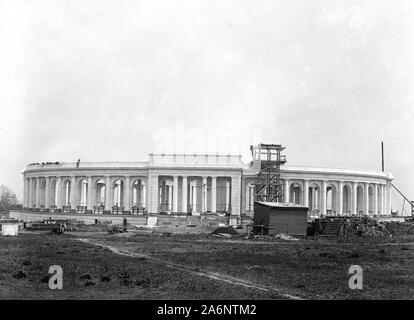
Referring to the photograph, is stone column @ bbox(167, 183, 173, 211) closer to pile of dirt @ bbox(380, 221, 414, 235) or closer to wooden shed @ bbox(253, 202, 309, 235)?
pile of dirt @ bbox(380, 221, 414, 235)

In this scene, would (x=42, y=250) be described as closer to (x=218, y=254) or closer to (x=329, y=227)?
(x=218, y=254)

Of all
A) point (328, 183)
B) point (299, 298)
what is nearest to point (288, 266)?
point (299, 298)

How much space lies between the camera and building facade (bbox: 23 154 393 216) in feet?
288

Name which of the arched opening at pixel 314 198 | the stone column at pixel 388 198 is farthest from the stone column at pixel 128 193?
the stone column at pixel 388 198

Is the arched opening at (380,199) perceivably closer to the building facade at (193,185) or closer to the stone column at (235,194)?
the building facade at (193,185)

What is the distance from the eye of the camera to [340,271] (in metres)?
24.6

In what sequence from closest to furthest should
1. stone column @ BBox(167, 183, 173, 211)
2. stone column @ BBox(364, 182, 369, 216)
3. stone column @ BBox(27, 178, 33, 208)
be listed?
stone column @ BBox(364, 182, 369, 216), stone column @ BBox(27, 178, 33, 208), stone column @ BBox(167, 183, 173, 211)

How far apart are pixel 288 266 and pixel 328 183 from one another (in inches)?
2771

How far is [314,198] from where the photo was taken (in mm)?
100375

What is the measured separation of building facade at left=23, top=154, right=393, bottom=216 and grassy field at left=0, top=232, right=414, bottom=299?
2048 inches

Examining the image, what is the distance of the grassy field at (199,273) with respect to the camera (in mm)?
18469

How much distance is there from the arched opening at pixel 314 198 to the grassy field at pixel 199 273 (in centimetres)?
5882

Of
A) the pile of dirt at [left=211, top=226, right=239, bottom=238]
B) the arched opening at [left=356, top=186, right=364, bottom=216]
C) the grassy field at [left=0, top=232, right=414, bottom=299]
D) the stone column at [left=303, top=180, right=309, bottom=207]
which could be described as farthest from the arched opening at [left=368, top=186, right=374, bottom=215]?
the grassy field at [left=0, top=232, right=414, bottom=299]
